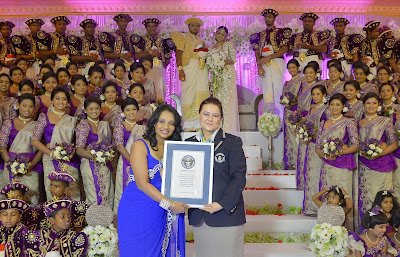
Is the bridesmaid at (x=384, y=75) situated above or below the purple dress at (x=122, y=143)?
above

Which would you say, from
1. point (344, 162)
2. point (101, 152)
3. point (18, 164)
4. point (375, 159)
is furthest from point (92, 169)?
point (375, 159)

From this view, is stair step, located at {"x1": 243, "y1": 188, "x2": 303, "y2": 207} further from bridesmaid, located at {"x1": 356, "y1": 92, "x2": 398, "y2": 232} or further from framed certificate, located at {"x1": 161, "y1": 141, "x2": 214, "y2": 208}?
framed certificate, located at {"x1": 161, "y1": 141, "x2": 214, "y2": 208}

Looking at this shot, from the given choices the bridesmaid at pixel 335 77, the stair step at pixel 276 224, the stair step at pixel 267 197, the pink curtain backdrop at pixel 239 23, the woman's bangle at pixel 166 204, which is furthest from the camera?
the pink curtain backdrop at pixel 239 23

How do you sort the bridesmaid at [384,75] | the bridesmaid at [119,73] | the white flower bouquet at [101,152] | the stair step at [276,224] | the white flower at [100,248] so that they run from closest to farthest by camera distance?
the white flower at [100,248]
the stair step at [276,224]
the white flower bouquet at [101,152]
the bridesmaid at [384,75]
the bridesmaid at [119,73]

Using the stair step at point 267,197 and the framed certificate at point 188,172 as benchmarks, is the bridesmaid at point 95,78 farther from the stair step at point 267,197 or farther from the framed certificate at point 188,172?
the framed certificate at point 188,172

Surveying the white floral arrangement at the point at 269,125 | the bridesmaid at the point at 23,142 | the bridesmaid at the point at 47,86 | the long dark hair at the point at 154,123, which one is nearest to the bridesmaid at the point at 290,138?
the white floral arrangement at the point at 269,125

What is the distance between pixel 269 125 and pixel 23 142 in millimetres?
3641

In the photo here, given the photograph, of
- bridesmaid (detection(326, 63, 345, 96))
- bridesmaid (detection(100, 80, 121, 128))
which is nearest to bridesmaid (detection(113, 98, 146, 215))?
bridesmaid (detection(100, 80, 121, 128))

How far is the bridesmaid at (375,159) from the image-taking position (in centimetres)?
682

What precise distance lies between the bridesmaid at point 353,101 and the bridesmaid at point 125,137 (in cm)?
282

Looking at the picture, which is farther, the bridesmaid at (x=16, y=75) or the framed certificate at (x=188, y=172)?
the bridesmaid at (x=16, y=75)

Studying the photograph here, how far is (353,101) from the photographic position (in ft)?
24.7

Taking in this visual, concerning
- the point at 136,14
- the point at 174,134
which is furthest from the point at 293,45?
the point at 174,134

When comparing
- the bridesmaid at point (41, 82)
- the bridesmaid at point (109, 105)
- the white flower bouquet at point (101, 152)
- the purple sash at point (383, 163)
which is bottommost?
the purple sash at point (383, 163)
